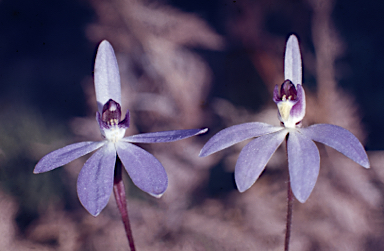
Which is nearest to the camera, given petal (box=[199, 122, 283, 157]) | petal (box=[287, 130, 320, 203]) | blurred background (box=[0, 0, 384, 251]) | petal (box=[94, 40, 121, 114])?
petal (box=[287, 130, 320, 203])

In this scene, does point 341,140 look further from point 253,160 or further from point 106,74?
point 106,74

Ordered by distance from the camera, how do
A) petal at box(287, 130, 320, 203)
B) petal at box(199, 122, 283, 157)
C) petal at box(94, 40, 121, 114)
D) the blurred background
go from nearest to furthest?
petal at box(287, 130, 320, 203), petal at box(199, 122, 283, 157), petal at box(94, 40, 121, 114), the blurred background

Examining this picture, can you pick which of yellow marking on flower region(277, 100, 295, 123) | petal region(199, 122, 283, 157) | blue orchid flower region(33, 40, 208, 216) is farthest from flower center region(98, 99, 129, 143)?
yellow marking on flower region(277, 100, 295, 123)

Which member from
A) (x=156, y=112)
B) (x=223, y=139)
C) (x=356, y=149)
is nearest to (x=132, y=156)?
(x=223, y=139)

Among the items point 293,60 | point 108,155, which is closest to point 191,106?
point 293,60

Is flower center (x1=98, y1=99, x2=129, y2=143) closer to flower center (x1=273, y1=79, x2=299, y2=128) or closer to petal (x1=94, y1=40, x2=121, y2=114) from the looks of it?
petal (x1=94, y1=40, x2=121, y2=114)

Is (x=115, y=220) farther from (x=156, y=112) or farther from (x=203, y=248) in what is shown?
(x=156, y=112)
